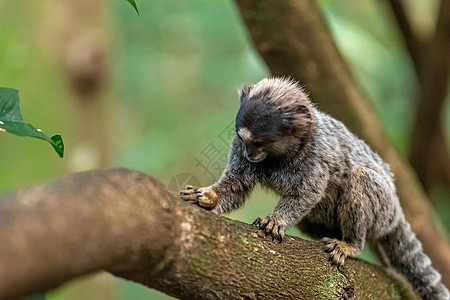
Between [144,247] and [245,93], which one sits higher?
[245,93]

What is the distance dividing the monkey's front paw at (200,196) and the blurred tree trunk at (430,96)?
3.59 metres

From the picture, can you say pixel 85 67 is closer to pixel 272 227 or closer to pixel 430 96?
pixel 272 227

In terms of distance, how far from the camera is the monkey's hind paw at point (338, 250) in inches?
96.0

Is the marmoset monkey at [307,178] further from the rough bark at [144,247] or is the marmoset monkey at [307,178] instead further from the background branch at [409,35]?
the background branch at [409,35]

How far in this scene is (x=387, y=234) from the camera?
121 inches

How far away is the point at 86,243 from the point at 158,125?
7201 millimetres

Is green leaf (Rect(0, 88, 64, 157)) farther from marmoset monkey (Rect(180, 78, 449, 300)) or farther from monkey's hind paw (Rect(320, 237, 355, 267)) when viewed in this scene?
monkey's hind paw (Rect(320, 237, 355, 267))

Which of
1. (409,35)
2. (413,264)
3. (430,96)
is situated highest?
(409,35)

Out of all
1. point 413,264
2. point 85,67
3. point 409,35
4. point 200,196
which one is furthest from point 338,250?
point 409,35

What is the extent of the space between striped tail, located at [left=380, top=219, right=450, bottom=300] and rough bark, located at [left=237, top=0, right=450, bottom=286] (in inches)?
39.3

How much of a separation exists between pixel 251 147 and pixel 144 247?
3.46 ft

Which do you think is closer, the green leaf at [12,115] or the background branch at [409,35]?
the green leaf at [12,115]

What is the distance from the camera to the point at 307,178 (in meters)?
2.59

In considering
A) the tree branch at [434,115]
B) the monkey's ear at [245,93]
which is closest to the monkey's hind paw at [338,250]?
the monkey's ear at [245,93]
